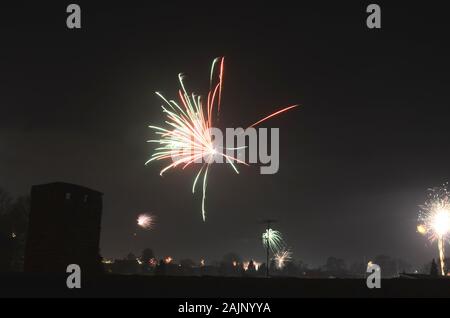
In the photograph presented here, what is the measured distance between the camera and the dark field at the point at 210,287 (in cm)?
3421

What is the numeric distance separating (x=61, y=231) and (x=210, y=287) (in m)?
14.7

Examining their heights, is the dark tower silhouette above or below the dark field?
above

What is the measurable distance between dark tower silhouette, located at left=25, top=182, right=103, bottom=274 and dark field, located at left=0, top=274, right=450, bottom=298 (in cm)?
772

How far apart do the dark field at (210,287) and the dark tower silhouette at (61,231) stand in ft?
25.3

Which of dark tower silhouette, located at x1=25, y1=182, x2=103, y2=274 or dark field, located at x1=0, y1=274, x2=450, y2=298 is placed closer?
dark field, located at x1=0, y1=274, x2=450, y2=298

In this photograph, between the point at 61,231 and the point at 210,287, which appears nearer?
the point at 210,287

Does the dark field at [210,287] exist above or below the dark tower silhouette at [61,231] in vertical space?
below

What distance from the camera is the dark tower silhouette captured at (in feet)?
140

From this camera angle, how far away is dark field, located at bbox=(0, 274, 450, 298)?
34206 mm

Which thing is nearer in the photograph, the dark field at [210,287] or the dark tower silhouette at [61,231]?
the dark field at [210,287]

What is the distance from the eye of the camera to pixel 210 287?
120 feet
